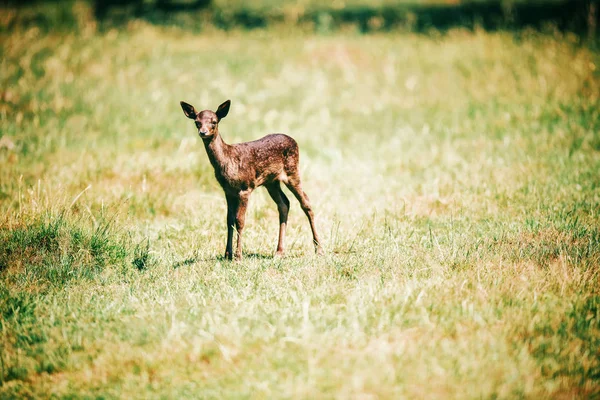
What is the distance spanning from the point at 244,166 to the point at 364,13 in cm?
1799

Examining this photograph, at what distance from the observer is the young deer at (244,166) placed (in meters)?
5.93

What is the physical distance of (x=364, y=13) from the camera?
74.5ft

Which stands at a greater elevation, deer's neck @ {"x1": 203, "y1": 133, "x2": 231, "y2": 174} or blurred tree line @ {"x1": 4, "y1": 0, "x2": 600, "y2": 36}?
blurred tree line @ {"x1": 4, "y1": 0, "x2": 600, "y2": 36}

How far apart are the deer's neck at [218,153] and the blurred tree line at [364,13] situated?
46.6ft

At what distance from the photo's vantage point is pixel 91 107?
13016 millimetres

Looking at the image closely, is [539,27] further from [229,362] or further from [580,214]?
[229,362]

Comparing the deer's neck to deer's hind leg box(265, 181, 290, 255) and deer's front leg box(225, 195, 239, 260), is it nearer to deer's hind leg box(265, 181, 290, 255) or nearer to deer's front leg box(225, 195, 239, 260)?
deer's front leg box(225, 195, 239, 260)

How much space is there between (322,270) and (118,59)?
11470mm

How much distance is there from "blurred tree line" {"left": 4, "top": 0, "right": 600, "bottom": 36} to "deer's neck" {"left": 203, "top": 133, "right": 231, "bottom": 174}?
560 inches

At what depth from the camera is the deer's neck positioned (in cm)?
592

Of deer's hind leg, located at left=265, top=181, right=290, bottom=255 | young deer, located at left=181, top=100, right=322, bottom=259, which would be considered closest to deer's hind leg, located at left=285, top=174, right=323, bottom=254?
young deer, located at left=181, top=100, right=322, bottom=259

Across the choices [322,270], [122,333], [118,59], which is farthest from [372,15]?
[122,333]

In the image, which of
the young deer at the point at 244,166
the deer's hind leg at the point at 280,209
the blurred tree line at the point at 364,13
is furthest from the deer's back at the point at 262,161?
the blurred tree line at the point at 364,13

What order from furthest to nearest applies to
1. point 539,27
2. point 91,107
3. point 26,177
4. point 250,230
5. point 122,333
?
point 539,27
point 91,107
point 26,177
point 250,230
point 122,333
